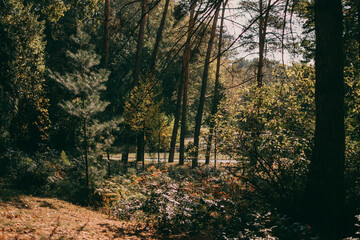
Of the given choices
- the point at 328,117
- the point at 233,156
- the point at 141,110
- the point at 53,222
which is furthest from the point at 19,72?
the point at 328,117

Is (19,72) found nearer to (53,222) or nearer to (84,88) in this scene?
(84,88)

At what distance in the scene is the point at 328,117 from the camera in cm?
401

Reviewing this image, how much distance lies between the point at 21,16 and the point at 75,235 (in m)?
11.4

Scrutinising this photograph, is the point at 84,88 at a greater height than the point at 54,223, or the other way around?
the point at 84,88

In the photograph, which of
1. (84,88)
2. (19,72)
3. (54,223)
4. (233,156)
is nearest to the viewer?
(54,223)

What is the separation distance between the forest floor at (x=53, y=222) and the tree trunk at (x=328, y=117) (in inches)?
133

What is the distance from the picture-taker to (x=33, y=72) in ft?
41.5

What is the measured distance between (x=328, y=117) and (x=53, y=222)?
5840 millimetres

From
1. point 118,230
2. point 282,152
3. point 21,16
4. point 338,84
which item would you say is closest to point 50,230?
point 118,230

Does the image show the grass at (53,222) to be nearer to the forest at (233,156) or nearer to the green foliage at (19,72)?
the forest at (233,156)

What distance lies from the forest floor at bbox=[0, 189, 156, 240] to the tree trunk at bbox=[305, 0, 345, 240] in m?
3.38

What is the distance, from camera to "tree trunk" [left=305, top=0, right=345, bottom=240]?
3.89 metres

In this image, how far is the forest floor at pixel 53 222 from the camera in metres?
4.72

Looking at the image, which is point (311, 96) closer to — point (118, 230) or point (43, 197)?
point (118, 230)
